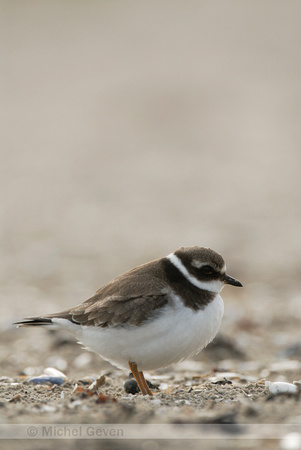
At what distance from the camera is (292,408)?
4.65 metres

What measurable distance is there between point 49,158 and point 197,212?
21.8 ft

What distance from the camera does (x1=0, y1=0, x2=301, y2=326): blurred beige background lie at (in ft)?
37.6

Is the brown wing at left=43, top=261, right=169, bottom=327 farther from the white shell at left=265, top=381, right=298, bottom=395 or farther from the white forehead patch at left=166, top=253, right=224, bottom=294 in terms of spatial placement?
the white shell at left=265, top=381, right=298, bottom=395

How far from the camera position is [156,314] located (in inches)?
210

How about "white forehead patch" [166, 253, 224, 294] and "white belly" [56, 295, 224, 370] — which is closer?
"white belly" [56, 295, 224, 370]

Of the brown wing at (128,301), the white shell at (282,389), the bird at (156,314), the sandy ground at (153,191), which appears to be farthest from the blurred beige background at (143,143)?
the white shell at (282,389)

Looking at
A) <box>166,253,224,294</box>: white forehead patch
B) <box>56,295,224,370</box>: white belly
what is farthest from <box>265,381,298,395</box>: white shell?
<box>166,253,224,294</box>: white forehead patch

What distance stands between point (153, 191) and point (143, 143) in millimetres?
5467

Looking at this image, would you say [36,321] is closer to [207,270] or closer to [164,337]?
[164,337]

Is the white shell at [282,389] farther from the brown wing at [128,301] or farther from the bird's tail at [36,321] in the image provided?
the bird's tail at [36,321]

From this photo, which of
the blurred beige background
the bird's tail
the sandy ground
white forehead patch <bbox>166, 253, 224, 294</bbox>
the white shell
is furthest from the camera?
the blurred beige background

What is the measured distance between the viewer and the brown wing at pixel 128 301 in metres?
5.39

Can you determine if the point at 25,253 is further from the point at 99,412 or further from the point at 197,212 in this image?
the point at 99,412

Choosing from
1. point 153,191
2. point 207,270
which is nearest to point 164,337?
point 207,270
